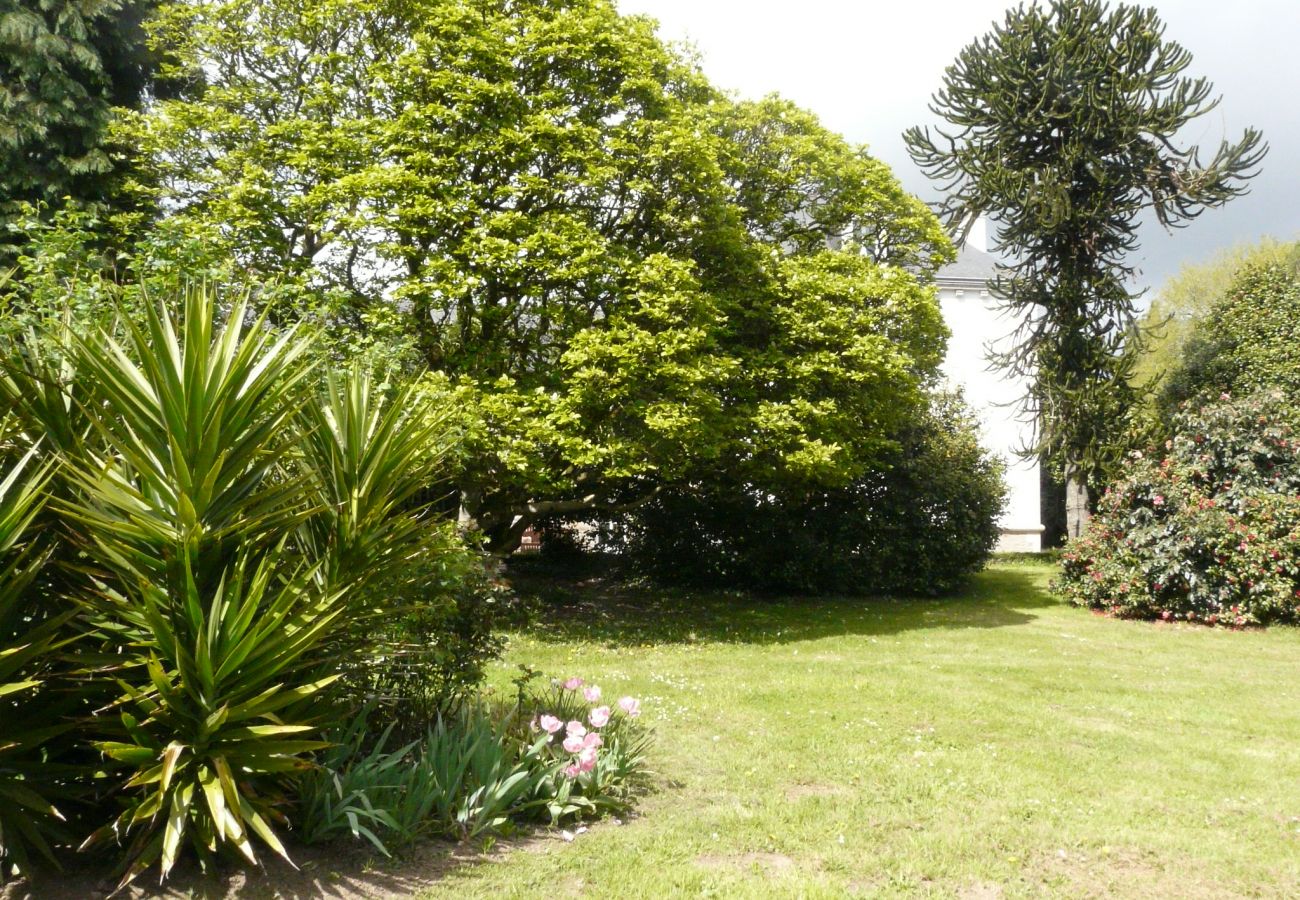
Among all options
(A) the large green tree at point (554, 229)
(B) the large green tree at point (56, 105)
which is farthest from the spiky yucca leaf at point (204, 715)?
(B) the large green tree at point (56, 105)

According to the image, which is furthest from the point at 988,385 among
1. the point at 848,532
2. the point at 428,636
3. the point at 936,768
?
the point at 428,636

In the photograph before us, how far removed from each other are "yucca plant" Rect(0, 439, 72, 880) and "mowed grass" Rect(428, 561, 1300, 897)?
1779mm

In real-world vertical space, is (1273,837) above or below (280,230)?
below

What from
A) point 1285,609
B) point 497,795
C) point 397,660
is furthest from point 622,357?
point 1285,609

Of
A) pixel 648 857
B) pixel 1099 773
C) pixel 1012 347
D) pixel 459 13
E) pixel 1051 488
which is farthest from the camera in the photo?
pixel 1051 488

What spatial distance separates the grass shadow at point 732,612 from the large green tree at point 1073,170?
4775mm

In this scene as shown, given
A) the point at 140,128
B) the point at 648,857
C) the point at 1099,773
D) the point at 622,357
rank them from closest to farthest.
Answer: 1. the point at 648,857
2. the point at 1099,773
3. the point at 622,357
4. the point at 140,128

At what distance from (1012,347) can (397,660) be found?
61.4 feet

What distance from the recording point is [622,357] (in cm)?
1200

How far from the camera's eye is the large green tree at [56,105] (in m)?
16.0

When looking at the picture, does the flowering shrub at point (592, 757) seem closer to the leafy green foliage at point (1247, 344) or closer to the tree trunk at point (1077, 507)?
the leafy green foliage at point (1247, 344)

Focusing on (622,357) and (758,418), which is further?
(758,418)

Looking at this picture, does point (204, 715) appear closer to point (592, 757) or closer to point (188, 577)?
point (188, 577)

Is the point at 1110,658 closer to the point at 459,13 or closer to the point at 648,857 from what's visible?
the point at 648,857
